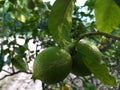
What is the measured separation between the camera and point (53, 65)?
31.8 inches

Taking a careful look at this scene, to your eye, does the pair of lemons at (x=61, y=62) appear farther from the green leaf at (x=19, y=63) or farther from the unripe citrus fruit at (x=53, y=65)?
the green leaf at (x=19, y=63)

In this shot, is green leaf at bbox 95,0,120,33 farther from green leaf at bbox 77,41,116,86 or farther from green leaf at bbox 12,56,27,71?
green leaf at bbox 12,56,27,71

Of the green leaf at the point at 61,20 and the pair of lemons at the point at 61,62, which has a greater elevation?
the green leaf at the point at 61,20

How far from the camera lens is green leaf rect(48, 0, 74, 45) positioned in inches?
31.3

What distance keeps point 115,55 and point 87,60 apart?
2790 mm

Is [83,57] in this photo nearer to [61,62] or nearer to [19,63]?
[61,62]

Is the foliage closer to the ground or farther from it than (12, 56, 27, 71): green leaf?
farther from it

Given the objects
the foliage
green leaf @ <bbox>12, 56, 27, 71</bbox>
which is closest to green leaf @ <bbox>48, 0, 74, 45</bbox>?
the foliage

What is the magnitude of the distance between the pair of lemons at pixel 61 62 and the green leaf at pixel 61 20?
3 cm

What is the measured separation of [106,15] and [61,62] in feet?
0.45

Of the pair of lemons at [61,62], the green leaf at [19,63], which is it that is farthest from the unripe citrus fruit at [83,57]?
the green leaf at [19,63]

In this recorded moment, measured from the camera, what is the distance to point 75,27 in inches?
99.3

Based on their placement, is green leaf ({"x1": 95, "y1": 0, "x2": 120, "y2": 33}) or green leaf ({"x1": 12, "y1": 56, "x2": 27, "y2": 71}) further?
green leaf ({"x1": 12, "y1": 56, "x2": 27, "y2": 71})

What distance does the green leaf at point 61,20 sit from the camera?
0.79 meters
